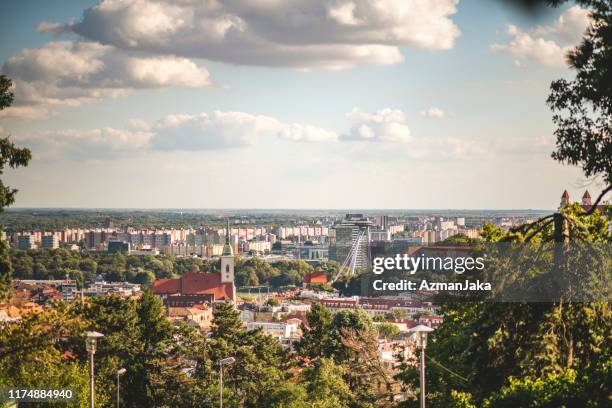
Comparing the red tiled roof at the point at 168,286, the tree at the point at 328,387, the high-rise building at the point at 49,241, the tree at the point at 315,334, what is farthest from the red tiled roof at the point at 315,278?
the tree at the point at 328,387

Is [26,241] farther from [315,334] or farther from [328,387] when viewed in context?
[328,387]

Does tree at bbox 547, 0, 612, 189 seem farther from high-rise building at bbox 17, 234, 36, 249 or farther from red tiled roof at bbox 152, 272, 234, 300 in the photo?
high-rise building at bbox 17, 234, 36, 249

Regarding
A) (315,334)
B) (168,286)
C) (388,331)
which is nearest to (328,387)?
(315,334)

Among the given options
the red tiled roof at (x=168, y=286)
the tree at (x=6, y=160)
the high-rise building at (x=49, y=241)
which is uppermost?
the tree at (x=6, y=160)

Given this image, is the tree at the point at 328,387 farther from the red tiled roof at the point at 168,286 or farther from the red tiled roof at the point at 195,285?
the red tiled roof at the point at 168,286

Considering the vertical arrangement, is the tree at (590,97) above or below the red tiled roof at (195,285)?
above

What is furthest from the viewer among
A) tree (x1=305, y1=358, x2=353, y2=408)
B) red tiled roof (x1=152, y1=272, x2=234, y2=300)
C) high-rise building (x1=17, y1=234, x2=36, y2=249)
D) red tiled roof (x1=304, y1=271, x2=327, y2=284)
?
high-rise building (x1=17, y1=234, x2=36, y2=249)

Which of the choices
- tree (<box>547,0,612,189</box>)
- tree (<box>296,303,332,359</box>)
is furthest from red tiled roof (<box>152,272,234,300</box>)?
tree (<box>547,0,612,189</box>)

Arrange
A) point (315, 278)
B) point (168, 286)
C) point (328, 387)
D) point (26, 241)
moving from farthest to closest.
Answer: point (26, 241) → point (315, 278) → point (168, 286) → point (328, 387)

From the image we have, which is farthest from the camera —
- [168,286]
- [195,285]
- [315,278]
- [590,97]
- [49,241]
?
[49,241]
